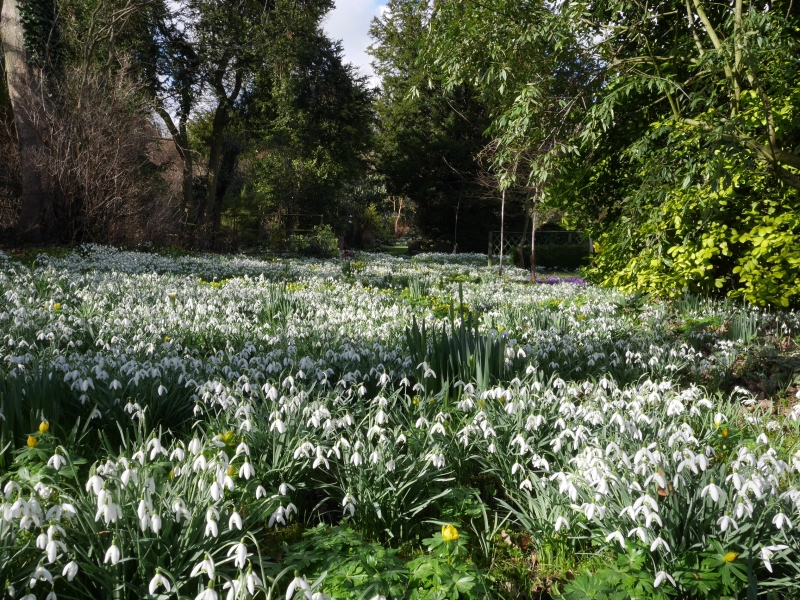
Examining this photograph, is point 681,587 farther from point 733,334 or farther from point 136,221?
point 136,221

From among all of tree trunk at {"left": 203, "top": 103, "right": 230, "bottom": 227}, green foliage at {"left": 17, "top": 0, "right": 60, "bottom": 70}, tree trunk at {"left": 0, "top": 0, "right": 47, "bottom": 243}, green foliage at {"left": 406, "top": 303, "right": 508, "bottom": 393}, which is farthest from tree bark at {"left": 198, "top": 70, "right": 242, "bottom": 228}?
green foliage at {"left": 406, "top": 303, "right": 508, "bottom": 393}

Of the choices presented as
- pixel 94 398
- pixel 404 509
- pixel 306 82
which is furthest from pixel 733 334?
pixel 306 82

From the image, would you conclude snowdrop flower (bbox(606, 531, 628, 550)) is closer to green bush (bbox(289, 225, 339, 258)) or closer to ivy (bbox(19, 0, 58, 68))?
ivy (bbox(19, 0, 58, 68))

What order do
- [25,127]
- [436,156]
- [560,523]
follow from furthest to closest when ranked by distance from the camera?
[436,156]
[25,127]
[560,523]

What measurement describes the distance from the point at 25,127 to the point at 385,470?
1422 cm

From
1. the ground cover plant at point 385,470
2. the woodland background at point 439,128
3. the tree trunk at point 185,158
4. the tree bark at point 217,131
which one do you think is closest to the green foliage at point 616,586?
the ground cover plant at point 385,470

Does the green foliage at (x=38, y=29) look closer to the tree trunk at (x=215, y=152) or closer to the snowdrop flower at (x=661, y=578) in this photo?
the tree trunk at (x=215, y=152)

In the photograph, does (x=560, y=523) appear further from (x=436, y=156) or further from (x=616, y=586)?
(x=436, y=156)

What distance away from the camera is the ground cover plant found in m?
1.82

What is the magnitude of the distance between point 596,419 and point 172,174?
27.5 meters

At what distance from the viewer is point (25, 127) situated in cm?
1272

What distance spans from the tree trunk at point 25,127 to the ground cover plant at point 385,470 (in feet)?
31.8

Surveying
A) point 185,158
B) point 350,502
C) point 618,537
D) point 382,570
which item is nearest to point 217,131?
point 185,158

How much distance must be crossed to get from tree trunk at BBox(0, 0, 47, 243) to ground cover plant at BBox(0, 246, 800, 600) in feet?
31.8
